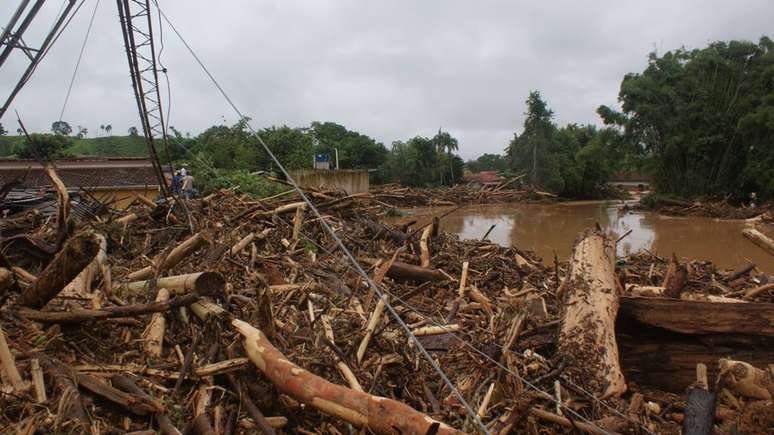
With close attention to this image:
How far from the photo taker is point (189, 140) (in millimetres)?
30828

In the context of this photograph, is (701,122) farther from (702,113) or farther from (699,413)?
(699,413)

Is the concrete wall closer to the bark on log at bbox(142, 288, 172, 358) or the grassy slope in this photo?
the bark on log at bbox(142, 288, 172, 358)

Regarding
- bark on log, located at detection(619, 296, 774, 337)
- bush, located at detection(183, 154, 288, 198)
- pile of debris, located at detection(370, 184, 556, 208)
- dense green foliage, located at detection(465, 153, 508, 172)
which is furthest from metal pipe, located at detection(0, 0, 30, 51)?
dense green foliage, located at detection(465, 153, 508, 172)

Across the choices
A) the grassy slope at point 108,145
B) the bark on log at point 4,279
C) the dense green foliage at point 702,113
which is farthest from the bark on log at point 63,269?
the grassy slope at point 108,145

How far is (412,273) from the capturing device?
22.9 ft

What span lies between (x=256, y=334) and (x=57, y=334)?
1.19m

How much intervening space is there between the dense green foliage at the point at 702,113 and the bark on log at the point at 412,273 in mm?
29199

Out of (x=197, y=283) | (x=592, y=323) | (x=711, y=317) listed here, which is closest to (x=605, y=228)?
(x=711, y=317)

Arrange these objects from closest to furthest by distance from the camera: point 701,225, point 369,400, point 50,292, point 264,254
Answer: point 369,400, point 50,292, point 264,254, point 701,225

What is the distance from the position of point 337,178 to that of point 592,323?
2287 cm

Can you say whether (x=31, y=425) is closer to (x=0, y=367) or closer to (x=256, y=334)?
(x=0, y=367)

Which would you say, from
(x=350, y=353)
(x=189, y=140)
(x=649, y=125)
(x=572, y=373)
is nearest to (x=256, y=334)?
(x=350, y=353)

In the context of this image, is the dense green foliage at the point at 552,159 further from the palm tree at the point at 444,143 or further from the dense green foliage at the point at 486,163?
the dense green foliage at the point at 486,163

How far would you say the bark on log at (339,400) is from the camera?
89.4 inches
